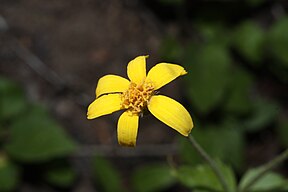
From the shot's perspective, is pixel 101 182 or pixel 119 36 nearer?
pixel 101 182

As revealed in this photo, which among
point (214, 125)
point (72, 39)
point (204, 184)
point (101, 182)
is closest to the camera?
point (204, 184)

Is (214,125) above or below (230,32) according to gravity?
below

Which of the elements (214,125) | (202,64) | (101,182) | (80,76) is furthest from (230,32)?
(101,182)

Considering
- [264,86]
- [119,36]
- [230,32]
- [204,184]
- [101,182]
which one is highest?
[119,36]

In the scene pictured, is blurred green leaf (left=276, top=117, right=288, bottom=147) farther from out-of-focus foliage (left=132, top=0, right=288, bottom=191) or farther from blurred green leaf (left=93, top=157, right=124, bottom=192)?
blurred green leaf (left=93, top=157, right=124, bottom=192)

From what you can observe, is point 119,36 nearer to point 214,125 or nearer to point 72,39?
point 72,39

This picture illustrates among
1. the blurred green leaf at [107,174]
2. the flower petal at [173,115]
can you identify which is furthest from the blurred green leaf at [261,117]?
the flower petal at [173,115]
